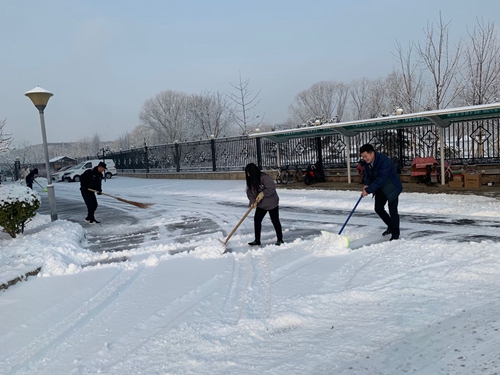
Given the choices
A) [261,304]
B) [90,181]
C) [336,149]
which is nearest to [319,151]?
[336,149]

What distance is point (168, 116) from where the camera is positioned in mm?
57094

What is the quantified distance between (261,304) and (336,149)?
554 inches

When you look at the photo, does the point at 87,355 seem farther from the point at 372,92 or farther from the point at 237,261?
the point at 372,92

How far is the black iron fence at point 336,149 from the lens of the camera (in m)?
13.9

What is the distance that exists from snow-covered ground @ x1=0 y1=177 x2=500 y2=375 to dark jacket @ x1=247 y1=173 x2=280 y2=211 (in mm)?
744

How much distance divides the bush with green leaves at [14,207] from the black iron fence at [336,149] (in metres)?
11.3

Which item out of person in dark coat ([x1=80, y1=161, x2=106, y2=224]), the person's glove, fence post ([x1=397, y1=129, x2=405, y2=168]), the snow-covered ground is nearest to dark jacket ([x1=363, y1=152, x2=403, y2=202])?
the snow-covered ground

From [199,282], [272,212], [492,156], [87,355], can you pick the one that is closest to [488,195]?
[492,156]

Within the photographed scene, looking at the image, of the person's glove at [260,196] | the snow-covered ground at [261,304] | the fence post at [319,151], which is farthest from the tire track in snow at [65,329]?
the fence post at [319,151]

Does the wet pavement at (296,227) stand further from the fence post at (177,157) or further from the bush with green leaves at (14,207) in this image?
the fence post at (177,157)

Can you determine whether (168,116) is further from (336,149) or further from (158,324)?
(158,324)

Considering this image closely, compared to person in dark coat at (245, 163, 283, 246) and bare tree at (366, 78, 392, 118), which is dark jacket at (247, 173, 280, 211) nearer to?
person in dark coat at (245, 163, 283, 246)

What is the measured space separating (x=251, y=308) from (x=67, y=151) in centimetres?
13037

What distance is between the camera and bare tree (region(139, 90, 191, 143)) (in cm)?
5619
